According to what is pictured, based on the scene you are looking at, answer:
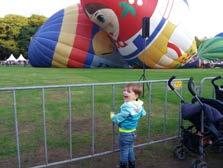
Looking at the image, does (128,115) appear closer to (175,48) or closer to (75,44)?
(175,48)

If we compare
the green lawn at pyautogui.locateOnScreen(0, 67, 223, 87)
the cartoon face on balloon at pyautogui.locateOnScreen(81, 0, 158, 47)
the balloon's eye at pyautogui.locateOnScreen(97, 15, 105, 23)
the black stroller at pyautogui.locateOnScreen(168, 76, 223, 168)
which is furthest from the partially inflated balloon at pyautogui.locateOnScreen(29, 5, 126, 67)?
the black stroller at pyautogui.locateOnScreen(168, 76, 223, 168)

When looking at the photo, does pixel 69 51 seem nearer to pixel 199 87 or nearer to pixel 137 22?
pixel 137 22

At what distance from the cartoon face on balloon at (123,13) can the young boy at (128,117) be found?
2622cm

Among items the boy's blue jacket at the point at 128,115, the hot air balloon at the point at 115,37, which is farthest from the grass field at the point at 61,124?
the hot air balloon at the point at 115,37

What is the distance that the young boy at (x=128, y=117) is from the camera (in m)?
5.81

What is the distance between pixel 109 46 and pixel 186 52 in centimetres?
683

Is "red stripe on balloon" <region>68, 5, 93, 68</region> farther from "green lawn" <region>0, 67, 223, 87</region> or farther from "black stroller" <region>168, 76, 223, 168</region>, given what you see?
"black stroller" <region>168, 76, 223, 168</region>

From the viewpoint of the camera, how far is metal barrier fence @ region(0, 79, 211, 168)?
6.49m

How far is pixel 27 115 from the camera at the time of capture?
34.0ft

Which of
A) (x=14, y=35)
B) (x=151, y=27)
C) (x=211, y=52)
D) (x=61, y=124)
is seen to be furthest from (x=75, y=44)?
(x=14, y=35)

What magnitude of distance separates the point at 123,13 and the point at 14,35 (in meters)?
58.9

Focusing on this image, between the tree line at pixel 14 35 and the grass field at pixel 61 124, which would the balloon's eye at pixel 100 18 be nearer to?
the grass field at pixel 61 124

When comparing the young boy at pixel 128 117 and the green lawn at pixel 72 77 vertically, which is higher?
the young boy at pixel 128 117

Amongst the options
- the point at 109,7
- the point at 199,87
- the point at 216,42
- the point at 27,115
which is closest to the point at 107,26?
the point at 109,7
